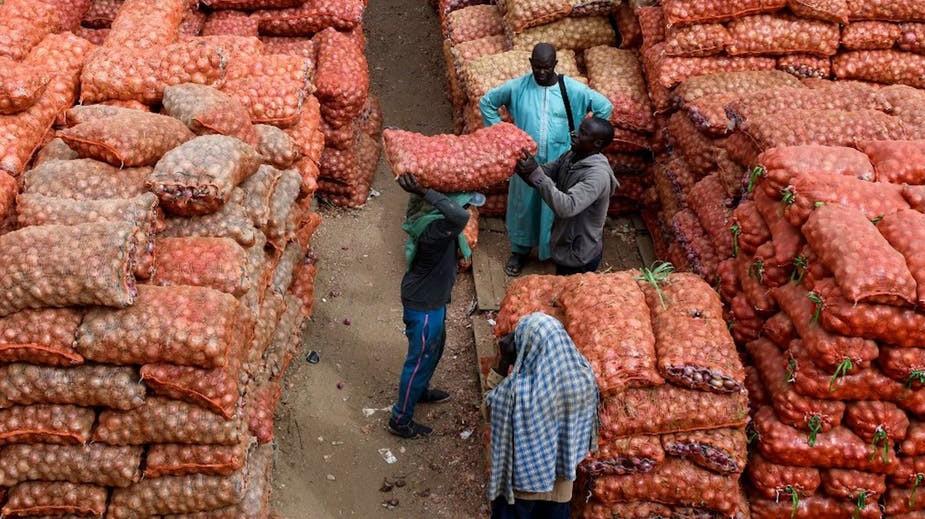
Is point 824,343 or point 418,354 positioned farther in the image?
point 418,354

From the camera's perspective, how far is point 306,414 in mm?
6234

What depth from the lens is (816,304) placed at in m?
4.79

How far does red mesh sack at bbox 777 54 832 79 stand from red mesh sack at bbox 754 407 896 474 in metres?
3.54

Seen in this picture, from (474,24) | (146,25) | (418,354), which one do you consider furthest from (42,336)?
(474,24)

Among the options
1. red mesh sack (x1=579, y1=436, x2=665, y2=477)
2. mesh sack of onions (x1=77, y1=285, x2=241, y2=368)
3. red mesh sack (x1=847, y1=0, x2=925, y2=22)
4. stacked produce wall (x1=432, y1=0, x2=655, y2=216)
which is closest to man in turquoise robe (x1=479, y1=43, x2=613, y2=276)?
stacked produce wall (x1=432, y1=0, x2=655, y2=216)

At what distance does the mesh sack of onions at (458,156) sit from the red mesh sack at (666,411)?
5.24ft

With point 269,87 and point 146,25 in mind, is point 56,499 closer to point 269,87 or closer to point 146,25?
point 269,87

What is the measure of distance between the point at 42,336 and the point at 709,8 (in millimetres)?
5477

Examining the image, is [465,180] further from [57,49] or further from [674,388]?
[57,49]

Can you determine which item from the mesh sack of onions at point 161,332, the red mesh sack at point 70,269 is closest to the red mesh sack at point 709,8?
the mesh sack of onions at point 161,332

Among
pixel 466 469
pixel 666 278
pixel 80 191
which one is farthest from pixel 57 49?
pixel 666 278

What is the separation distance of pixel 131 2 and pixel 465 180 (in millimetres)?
3539

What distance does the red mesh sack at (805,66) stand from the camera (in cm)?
740

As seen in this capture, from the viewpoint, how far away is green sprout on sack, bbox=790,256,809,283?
16.4ft
